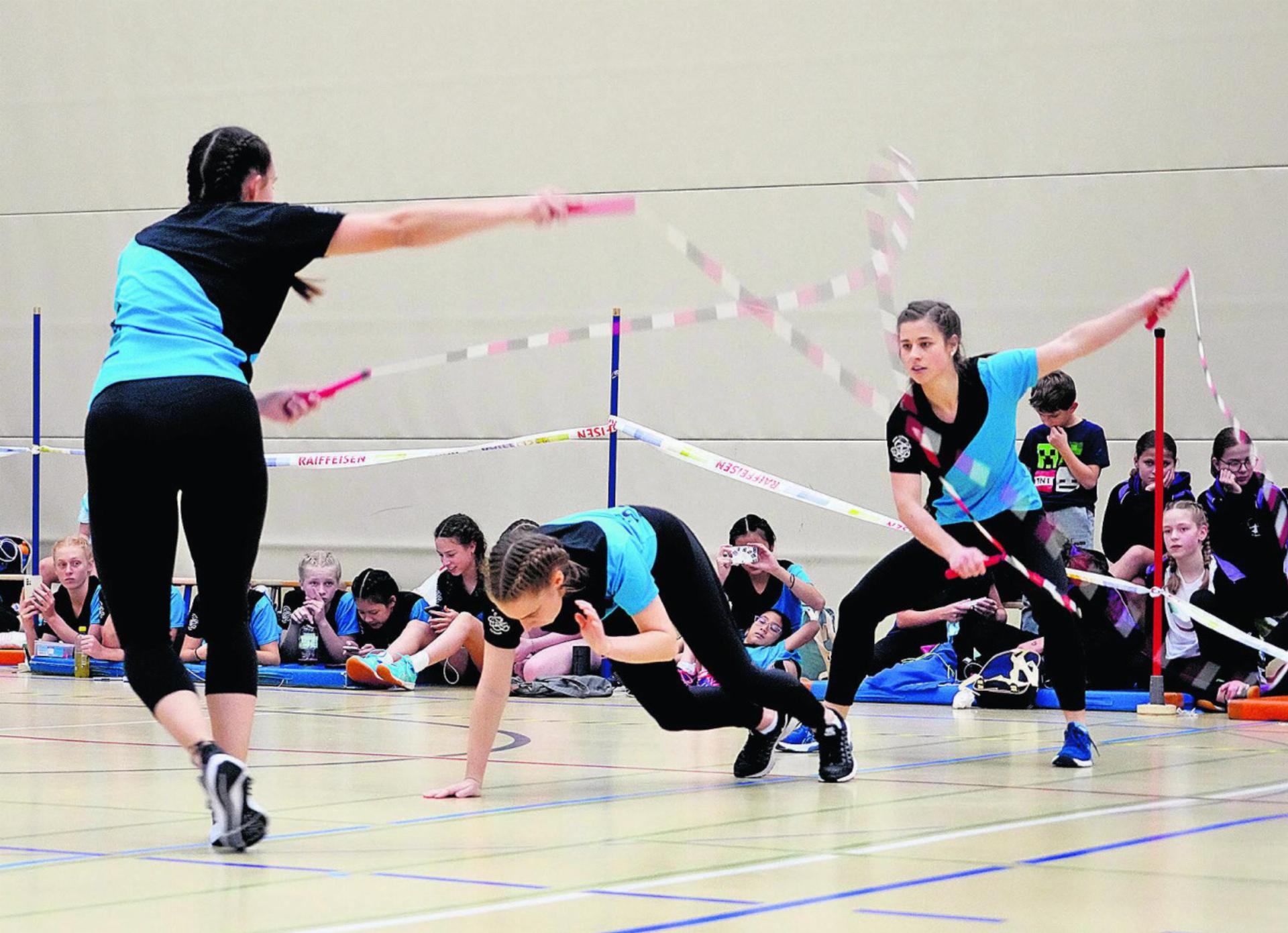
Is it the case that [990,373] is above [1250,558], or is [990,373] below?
above

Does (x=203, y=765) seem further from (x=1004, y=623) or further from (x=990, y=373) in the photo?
(x=1004, y=623)

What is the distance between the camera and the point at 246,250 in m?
3.89

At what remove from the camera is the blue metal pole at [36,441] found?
11516 mm

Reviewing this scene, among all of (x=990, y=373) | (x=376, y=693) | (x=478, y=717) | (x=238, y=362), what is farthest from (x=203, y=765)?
(x=376, y=693)

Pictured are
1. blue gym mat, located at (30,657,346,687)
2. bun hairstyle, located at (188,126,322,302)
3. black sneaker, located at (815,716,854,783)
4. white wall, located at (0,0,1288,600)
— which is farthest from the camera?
white wall, located at (0,0,1288,600)

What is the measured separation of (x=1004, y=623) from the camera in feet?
28.5

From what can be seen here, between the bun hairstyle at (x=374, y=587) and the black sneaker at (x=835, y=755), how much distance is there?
15.9 ft

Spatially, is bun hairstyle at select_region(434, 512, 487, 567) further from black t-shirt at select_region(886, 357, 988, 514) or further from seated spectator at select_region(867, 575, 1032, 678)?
black t-shirt at select_region(886, 357, 988, 514)

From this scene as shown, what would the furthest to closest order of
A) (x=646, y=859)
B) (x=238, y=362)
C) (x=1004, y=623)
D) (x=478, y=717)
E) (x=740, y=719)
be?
1. (x=1004, y=623)
2. (x=740, y=719)
3. (x=478, y=717)
4. (x=238, y=362)
5. (x=646, y=859)

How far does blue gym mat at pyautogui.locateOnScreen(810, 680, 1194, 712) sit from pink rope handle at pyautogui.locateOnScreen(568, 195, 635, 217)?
13.8 ft

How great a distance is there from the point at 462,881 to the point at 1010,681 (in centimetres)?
537

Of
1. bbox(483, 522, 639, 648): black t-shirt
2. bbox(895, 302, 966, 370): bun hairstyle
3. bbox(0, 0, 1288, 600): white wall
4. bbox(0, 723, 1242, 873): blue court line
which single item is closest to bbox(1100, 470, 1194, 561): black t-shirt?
bbox(0, 0, 1288, 600): white wall

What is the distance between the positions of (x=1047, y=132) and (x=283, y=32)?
17.2ft

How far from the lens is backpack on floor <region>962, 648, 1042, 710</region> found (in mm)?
8328
